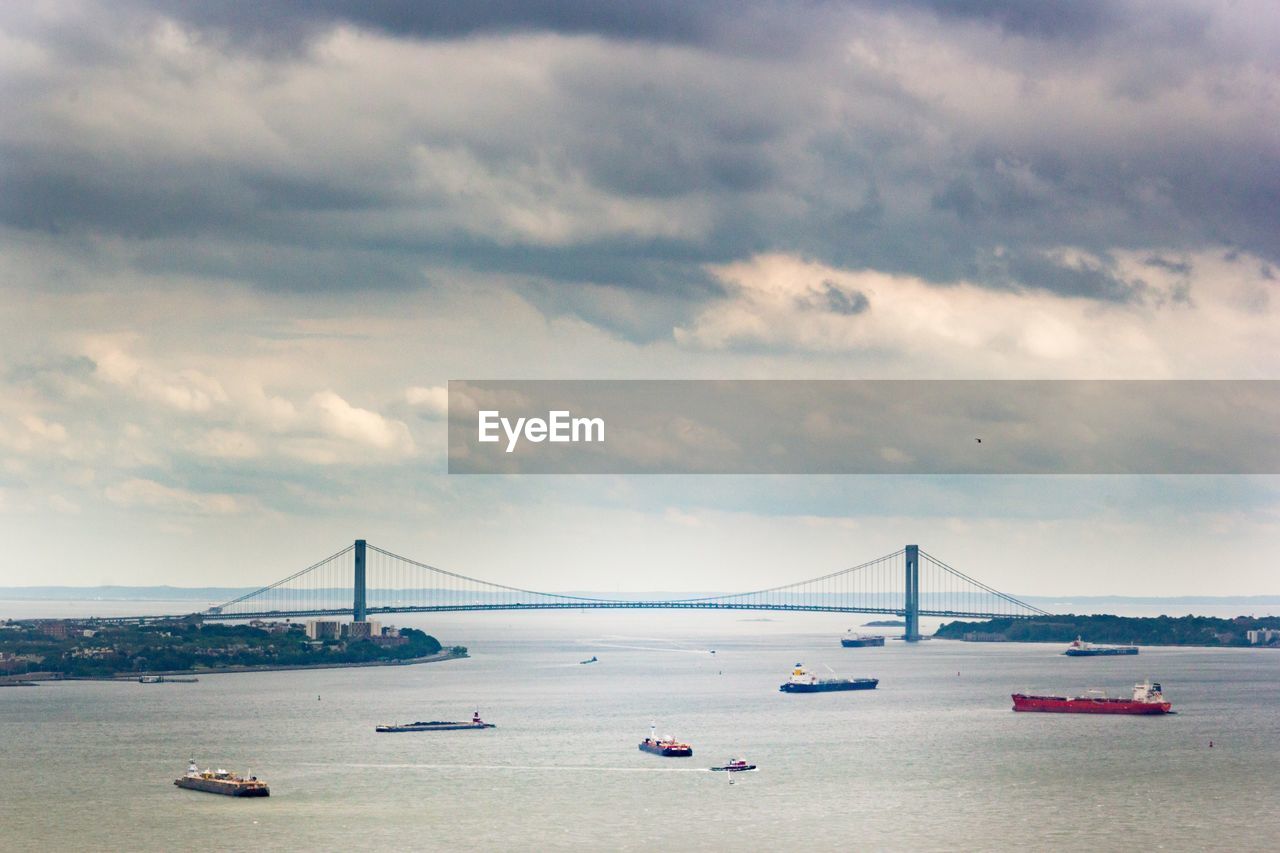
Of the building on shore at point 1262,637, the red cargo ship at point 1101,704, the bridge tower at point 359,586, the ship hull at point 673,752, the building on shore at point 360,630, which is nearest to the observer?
the ship hull at point 673,752

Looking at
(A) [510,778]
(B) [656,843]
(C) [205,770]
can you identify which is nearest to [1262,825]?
(B) [656,843]

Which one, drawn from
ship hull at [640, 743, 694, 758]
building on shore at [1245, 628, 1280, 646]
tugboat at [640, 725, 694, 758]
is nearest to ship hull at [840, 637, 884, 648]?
building on shore at [1245, 628, 1280, 646]

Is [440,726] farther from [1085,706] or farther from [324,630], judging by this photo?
[324,630]

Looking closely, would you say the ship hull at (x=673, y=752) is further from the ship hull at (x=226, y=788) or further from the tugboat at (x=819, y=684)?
the tugboat at (x=819, y=684)

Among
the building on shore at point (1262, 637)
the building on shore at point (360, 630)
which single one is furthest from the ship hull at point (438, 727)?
the building on shore at point (1262, 637)

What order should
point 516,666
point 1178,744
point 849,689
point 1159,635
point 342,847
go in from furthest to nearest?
point 1159,635 < point 516,666 < point 849,689 < point 1178,744 < point 342,847

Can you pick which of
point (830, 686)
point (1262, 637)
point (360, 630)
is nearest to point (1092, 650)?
point (1262, 637)

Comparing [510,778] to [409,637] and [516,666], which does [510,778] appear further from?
[409,637]
